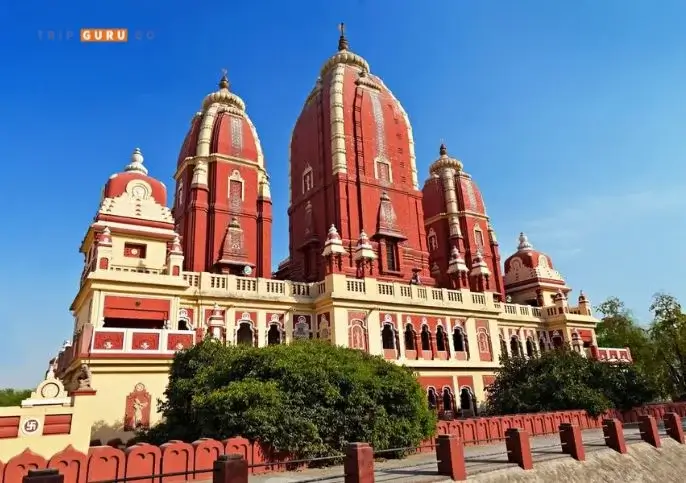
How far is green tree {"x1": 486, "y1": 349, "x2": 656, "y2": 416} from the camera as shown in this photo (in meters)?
19.8

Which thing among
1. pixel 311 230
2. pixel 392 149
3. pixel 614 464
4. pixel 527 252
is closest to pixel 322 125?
pixel 392 149

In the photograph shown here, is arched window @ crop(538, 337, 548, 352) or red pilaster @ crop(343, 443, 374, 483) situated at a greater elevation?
arched window @ crop(538, 337, 548, 352)

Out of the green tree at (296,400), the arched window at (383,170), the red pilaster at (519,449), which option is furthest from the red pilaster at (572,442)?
the arched window at (383,170)

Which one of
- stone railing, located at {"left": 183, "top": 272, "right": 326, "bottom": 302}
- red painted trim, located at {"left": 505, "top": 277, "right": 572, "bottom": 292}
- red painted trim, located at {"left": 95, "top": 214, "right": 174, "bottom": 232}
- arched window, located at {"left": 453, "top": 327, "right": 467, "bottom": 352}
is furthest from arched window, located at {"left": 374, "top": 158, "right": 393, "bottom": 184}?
red painted trim, located at {"left": 505, "top": 277, "right": 572, "bottom": 292}

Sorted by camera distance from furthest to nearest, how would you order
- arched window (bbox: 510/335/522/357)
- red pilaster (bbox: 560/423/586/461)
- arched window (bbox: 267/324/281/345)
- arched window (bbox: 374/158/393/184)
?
arched window (bbox: 510/335/522/357) < arched window (bbox: 374/158/393/184) < arched window (bbox: 267/324/281/345) < red pilaster (bbox: 560/423/586/461)

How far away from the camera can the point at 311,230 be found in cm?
2770

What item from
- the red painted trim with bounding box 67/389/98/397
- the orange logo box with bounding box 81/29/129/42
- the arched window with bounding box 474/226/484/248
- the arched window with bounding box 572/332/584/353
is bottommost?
the red painted trim with bounding box 67/389/98/397

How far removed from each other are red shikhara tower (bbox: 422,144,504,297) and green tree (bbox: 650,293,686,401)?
36.2 feet

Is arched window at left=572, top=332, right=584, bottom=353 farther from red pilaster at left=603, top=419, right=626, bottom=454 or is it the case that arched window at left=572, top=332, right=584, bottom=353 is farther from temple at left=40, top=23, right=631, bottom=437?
red pilaster at left=603, top=419, right=626, bottom=454

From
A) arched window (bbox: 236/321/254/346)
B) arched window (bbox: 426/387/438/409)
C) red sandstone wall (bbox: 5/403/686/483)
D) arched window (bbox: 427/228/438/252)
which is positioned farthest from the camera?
arched window (bbox: 427/228/438/252)

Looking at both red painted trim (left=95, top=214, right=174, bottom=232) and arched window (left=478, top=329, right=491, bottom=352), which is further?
arched window (left=478, top=329, right=491, bottom=352)

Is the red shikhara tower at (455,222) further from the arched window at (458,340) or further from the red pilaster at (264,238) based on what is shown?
the red pilaster at (264,238)

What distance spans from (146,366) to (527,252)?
92.8 ft

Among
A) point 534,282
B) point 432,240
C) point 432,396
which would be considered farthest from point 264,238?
point 534,282
